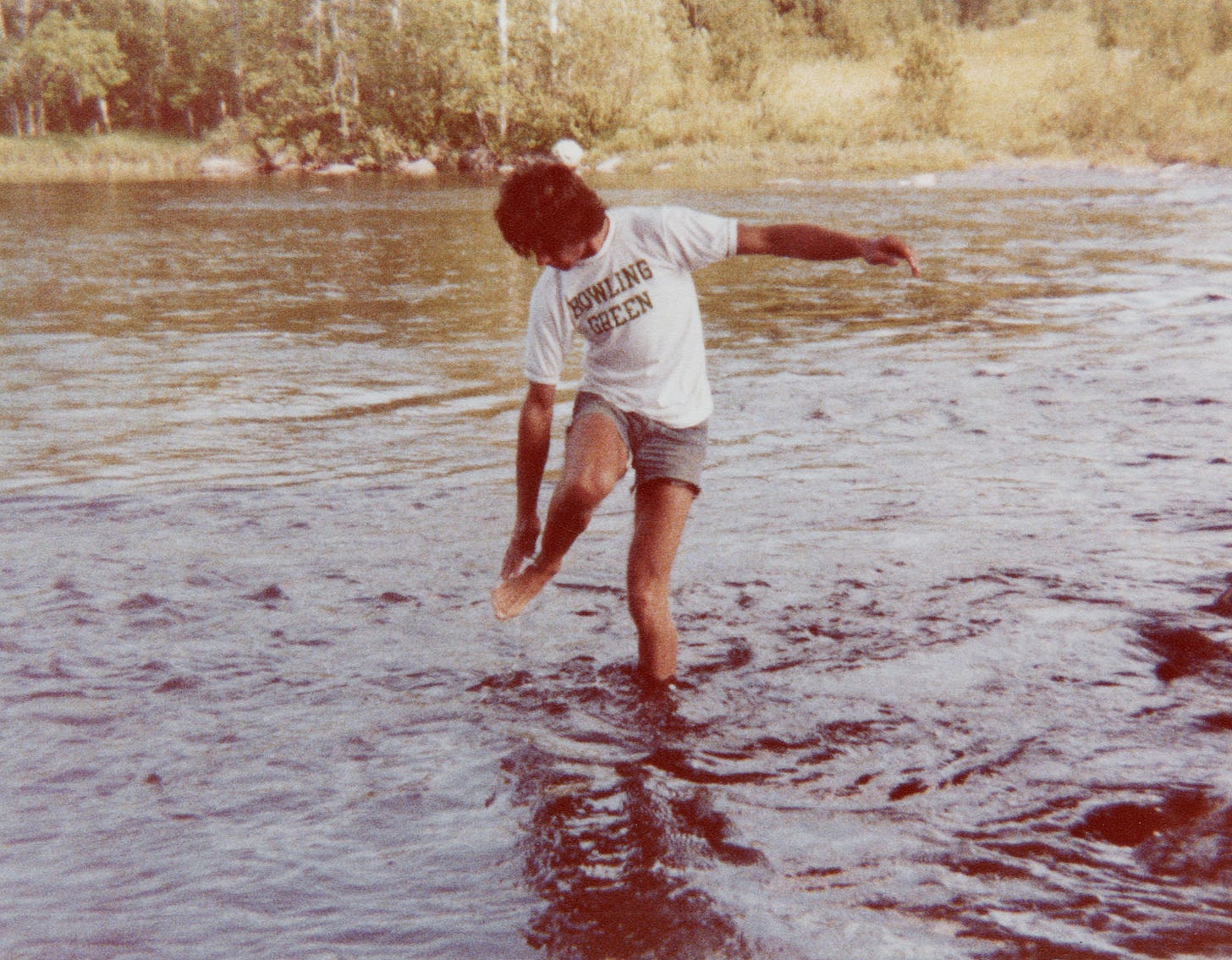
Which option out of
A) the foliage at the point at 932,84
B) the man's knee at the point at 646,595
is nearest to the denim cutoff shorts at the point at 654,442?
the man's knee at the point at 646,595

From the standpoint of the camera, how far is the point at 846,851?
3.58m

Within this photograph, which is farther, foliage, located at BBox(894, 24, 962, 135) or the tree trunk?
the tree trunk

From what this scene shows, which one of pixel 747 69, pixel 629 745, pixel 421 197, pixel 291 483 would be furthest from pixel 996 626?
pixel 747 69

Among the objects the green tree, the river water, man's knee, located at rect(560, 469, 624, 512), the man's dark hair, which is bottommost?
the river water

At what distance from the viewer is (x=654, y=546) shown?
4516mm

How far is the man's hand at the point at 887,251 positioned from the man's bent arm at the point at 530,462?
3.81ft

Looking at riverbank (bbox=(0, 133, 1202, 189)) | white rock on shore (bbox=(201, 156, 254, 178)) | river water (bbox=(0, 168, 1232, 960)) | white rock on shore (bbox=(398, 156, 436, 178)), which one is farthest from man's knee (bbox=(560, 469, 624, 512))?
white rock on shore (bbox=(201, 156, 254, 178))

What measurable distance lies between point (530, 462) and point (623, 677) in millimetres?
942

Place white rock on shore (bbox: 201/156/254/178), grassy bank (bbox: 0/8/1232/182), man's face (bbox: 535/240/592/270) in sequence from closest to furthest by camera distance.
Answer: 1. man's face (bbox: 535/240/592/270)
2. grassy bank (bbox: 0/8/1232/182)
3. white rock on shore (bbox: 201/156/254/178)

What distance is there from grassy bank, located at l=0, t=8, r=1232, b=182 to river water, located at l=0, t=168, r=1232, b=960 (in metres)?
27.1

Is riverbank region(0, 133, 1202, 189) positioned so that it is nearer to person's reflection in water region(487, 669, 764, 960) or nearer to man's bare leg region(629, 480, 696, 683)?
man's bare leg region(629, 480, 696, 683)

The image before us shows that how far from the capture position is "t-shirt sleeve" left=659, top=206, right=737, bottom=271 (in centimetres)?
434

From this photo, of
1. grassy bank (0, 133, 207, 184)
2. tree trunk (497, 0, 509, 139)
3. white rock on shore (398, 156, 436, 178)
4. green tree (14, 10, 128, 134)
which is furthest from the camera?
green tree (14, 10, 128, 134)

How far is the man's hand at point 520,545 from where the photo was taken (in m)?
4.73
